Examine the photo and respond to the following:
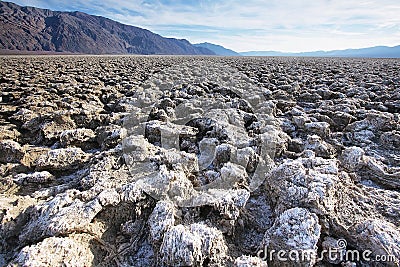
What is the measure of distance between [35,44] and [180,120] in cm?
17938

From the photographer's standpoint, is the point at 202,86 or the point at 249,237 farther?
the point at 202,86

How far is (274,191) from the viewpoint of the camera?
8.34ft

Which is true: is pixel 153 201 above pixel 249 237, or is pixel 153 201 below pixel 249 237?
above

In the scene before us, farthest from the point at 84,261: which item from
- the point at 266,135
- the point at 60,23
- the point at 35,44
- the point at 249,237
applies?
the point at 60,23

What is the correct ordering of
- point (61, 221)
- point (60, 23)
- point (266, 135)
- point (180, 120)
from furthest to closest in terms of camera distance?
point (60, 23)
point (180, 120)
point (266, 135)
point (61, 221)

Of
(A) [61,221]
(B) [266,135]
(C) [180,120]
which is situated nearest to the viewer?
(A) [61,221]

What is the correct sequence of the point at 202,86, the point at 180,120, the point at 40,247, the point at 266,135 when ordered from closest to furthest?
1. the point at 40,247
2. the point at 266,135
3. the point at 180,120
4. the point at 202,86

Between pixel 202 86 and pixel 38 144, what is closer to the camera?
pixel 38 144

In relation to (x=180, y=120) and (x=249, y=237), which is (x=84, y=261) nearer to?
(x=249, y=237)

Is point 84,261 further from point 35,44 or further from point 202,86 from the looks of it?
point 35,44

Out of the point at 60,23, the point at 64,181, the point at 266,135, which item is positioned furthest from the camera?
the point at 60,23

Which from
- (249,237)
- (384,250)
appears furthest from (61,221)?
(384,250)

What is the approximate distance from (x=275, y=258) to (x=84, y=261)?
1.33m

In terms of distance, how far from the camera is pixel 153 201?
2.42 m
